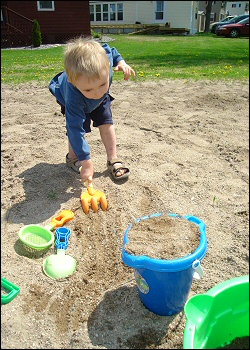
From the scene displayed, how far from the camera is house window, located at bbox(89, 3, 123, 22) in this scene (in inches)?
378

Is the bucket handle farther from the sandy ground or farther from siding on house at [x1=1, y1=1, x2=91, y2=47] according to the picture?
siding on house at [x1=1, y1=1, x2=91, y2=47]

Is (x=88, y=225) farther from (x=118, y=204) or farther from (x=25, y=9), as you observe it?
(x=25, y=9)

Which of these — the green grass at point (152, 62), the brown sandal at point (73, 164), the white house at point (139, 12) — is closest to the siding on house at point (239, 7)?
the green grass at point (152, 62)

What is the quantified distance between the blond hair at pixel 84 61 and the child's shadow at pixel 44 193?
0.74 m

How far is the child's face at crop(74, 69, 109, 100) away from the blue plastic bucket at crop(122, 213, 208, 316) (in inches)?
36.1

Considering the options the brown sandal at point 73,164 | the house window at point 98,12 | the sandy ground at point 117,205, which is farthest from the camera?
the house window at point 98,12

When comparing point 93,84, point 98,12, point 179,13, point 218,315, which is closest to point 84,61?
point 93,84

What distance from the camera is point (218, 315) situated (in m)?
1.17

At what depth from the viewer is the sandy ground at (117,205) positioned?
1353 mm

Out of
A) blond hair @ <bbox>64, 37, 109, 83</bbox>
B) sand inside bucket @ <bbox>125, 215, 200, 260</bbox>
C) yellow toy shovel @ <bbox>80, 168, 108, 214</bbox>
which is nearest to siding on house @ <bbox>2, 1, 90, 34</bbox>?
blond hair @ <bbox>64, 37, 109, 83</bbox>

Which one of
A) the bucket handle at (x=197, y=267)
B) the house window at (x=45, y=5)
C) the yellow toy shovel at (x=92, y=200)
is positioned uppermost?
the house window at (x=45, y=5)

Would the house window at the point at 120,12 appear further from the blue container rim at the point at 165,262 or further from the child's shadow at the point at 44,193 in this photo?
the blue container rim at the point at 165,262

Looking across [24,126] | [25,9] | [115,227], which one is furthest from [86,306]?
[25,9]

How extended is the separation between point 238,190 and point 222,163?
1.30 feet
